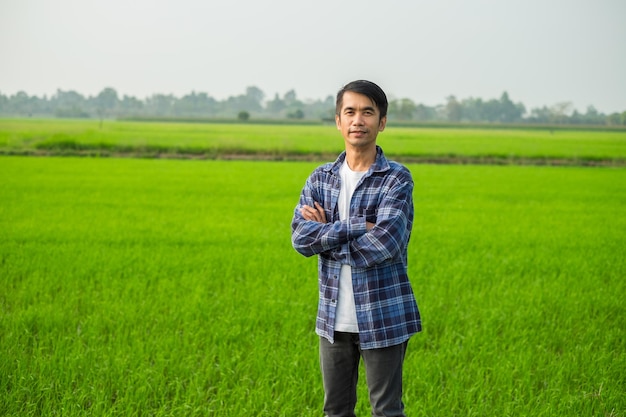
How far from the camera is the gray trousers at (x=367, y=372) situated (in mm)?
1873

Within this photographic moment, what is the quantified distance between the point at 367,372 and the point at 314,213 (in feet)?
1.81

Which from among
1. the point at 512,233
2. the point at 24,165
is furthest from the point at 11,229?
the point at 24,165

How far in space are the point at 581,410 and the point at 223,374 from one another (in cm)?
184

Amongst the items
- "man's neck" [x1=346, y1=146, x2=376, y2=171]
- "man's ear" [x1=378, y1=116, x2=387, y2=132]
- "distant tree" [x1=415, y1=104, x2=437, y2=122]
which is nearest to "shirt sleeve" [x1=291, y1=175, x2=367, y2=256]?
"man's neck" [x1=346, y1=146, x2=376, y2=171]

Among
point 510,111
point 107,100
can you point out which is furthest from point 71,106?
point 510,111

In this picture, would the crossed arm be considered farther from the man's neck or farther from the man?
the man's neck

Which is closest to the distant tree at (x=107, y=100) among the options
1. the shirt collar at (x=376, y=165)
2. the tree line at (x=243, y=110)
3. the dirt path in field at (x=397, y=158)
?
the tree line at (x=243, y=110)

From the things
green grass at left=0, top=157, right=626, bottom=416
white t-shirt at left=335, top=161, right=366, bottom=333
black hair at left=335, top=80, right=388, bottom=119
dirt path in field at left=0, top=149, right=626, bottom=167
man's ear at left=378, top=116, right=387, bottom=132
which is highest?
black hair at left=335, top=80, right=388, bottom=119

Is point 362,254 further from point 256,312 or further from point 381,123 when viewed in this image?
point 256,312

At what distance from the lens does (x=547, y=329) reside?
4.06m

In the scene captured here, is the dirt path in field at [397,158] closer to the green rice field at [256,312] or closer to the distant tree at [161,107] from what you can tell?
the green rice field at [256,312]

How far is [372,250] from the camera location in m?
1.81

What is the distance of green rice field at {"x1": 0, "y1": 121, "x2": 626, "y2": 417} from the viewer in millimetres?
2949

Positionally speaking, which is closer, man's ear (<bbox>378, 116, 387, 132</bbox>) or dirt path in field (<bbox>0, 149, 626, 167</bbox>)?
man's ear (<bbox>378, 116, 387, 132</bbox>)
